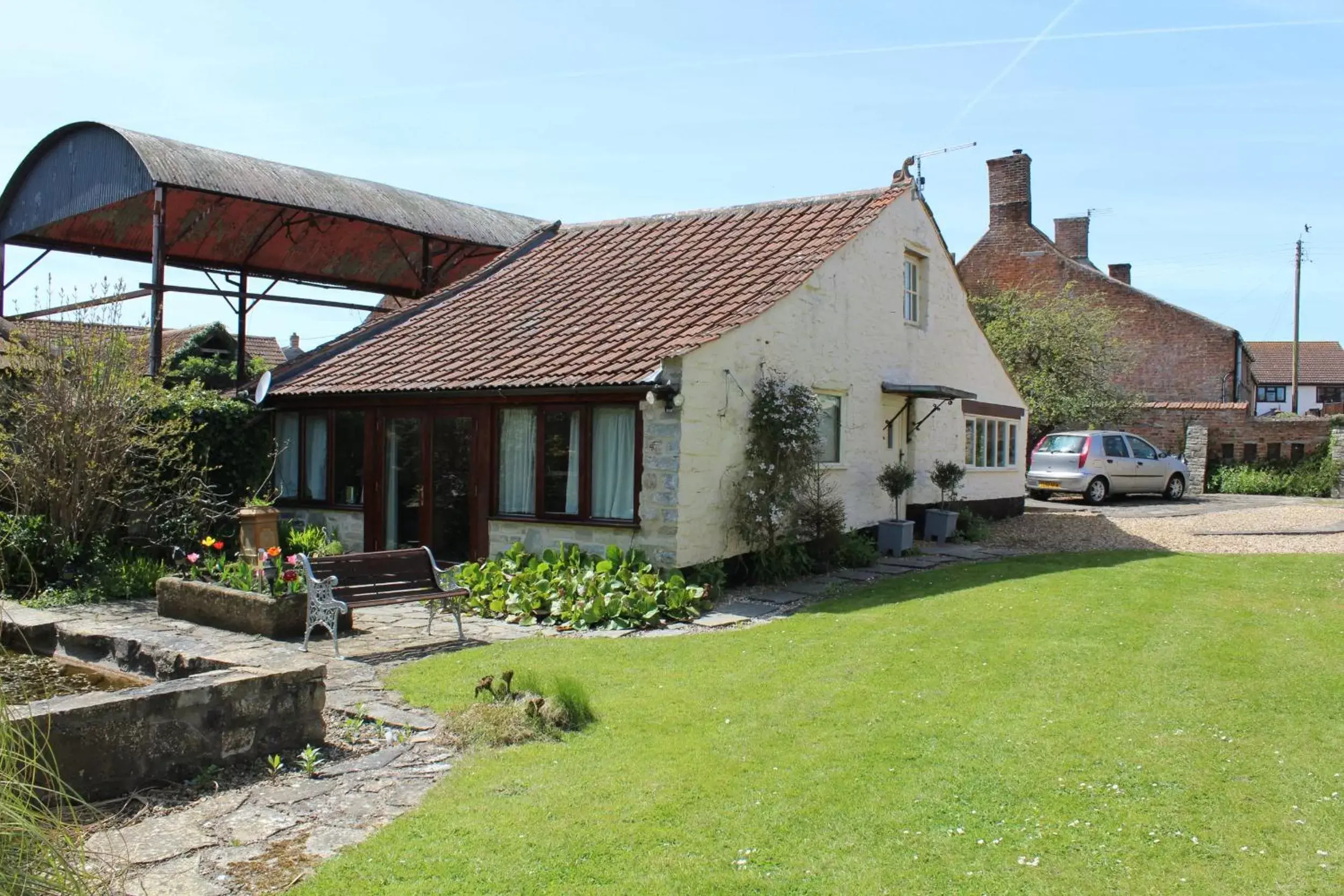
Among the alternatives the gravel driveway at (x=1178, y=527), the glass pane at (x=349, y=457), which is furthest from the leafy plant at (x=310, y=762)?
the gravel driveway at (x=1178, y=527)

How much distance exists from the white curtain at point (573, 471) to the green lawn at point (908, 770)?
2.99 metres

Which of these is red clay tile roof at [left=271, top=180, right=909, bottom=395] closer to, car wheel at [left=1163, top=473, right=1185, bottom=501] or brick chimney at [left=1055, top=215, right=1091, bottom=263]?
car wheel at [left=1163, top=473, right=1185, bottom=501]

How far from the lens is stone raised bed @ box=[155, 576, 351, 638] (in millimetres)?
9648

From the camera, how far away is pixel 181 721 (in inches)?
218

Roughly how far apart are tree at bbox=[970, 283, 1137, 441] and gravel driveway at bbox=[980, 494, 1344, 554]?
516 cm

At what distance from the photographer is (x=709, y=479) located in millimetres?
11914

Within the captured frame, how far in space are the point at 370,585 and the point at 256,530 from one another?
4138mm

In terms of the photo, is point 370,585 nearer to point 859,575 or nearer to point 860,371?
point 859,575

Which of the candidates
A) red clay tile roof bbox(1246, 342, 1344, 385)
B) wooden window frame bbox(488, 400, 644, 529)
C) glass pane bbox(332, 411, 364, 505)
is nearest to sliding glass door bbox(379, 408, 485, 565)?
wooden window frame bbox(488, 400, 644, 529)

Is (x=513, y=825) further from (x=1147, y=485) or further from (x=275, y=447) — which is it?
(x=1147, y=485)

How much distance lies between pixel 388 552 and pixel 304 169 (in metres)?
10.0

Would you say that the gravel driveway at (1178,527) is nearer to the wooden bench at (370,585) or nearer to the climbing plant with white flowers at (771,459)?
the climbing plant with white flowers at (771,459)

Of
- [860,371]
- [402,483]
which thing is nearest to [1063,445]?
[860,371]

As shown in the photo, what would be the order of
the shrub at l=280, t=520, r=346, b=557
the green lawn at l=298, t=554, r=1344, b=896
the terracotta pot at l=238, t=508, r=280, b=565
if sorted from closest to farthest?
the green lawn at l=298, t=554, r=1344, b=896 → the terracotta pot at l=238, t=508, r=280, b=565 → the shrub at l=280, t=520, r=346, b=557
